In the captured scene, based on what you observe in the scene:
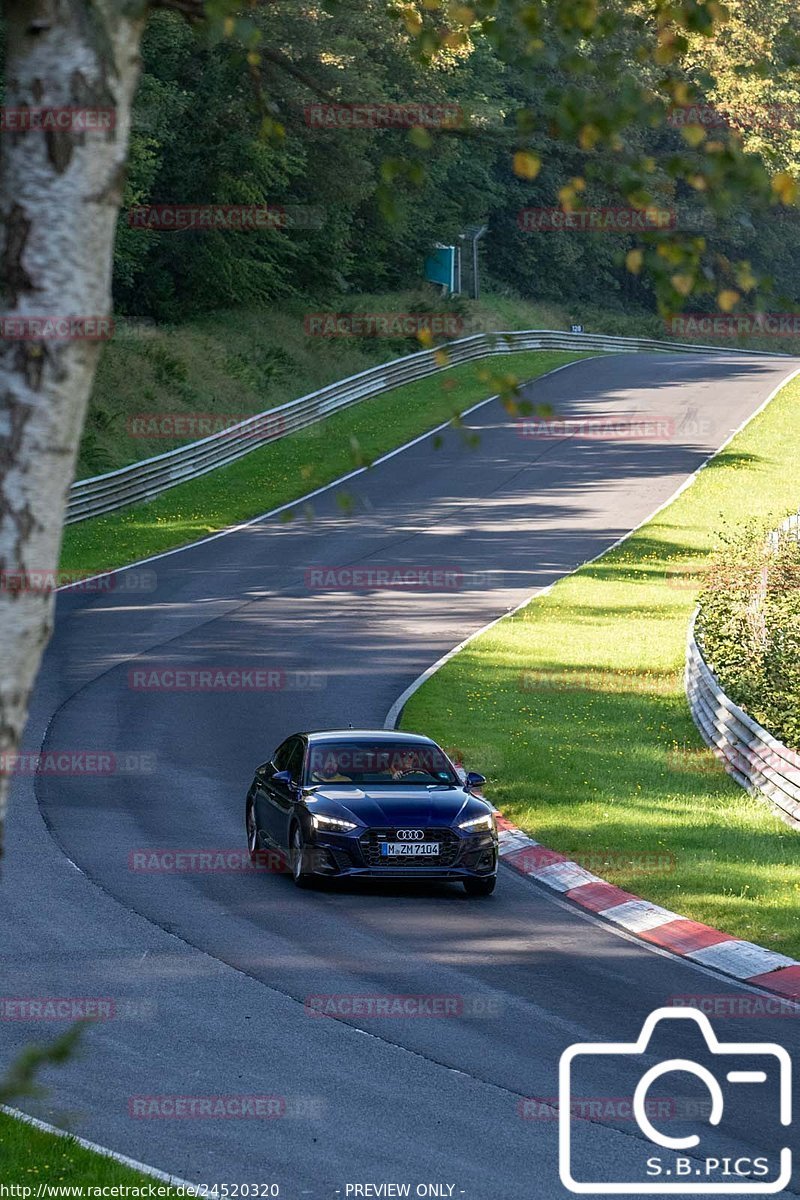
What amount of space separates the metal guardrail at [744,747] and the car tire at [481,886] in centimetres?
403

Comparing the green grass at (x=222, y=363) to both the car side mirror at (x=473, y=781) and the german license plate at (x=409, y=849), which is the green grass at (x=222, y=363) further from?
the german license plate at (x=409, y=849)

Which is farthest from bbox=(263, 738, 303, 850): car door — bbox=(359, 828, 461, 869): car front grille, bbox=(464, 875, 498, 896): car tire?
bbox=(464, 875, 498, 896): car tire

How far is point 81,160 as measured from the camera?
12.3ft

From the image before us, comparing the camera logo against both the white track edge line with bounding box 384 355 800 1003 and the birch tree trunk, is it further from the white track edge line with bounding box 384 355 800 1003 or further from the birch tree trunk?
the birch tree trunk

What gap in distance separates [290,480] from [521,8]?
42.5 m

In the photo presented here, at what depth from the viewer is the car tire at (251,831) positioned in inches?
676

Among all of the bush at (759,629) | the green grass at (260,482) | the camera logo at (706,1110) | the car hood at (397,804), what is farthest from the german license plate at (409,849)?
the green grass at (260,482)

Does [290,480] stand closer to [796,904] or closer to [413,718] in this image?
[413,718]

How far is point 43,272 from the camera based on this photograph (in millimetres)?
3701

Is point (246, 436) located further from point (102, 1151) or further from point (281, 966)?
point (102, 1151)

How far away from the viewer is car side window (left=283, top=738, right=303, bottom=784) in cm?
1694

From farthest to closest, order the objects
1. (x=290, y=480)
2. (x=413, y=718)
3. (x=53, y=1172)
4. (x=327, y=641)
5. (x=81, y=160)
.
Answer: (x=290, y=480) < (x=327, y=641) < (x=413, y=718) < (x=53, y=1172) < (x=81, y=160)

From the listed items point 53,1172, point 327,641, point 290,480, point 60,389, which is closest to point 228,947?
point 53,1172

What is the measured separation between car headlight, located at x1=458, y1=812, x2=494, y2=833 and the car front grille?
0.47ft
